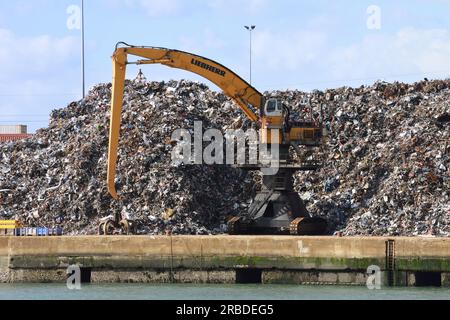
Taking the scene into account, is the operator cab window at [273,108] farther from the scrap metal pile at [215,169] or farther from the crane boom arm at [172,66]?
the scrap metal pile at [215,169]

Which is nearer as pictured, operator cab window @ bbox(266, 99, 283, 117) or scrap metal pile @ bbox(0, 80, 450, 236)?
operator cab window @ bbox(266, 99, 283, 117)

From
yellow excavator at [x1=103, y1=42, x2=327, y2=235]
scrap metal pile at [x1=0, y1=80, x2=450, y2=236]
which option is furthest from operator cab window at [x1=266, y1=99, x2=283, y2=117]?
scrap metal pile at [x1=0, y1=80, x2=450, y2=236]

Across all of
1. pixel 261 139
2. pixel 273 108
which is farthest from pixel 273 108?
pixel 261 139

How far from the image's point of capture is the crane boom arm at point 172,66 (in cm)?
4875

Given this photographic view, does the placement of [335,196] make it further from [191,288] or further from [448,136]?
[191,288]

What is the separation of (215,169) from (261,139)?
444 cm

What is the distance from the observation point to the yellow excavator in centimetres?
4869

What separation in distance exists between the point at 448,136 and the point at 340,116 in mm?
5256

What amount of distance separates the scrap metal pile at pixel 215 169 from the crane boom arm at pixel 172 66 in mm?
2924

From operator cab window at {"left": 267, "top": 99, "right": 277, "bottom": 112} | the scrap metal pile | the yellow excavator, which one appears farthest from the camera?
the scrap metal pile

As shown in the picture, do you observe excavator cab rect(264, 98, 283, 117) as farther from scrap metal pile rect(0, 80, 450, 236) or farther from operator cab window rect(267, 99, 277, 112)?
scrap metal pile rect(0, 80, 450, 236)

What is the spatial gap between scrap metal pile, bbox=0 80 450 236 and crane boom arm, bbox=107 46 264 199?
292cm

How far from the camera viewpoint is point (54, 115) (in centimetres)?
5959

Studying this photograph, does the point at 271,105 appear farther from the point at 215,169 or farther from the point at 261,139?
the point at 215,169
